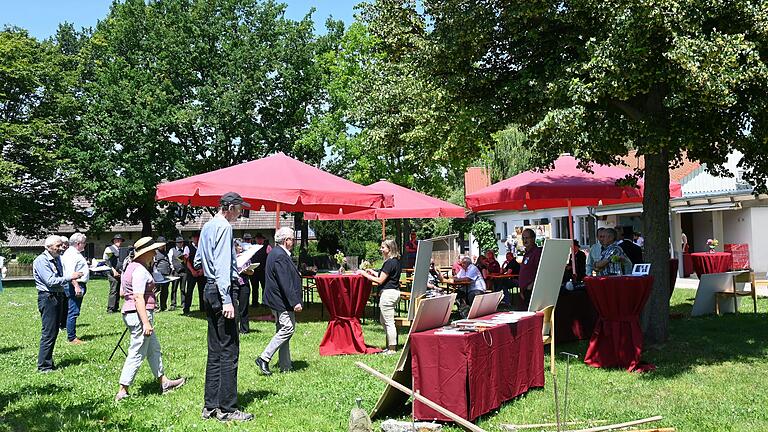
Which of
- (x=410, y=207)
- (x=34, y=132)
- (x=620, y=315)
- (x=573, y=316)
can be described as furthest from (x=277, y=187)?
(x=34, y=132)

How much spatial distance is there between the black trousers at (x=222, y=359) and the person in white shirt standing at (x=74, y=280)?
5243 millimetres

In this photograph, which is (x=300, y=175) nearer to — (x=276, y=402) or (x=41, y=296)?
(x=41, y=296)

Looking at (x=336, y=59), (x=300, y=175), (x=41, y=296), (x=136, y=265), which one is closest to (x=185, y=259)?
(x=300, y=175)

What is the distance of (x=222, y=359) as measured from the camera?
5.91 m

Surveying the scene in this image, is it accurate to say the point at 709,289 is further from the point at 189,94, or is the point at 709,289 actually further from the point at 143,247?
the point at 189,94

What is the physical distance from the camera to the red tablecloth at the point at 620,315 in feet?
25.6

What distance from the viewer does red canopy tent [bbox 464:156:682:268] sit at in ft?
35.3

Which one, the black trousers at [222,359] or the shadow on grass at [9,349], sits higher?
the black trousers at [222,359]

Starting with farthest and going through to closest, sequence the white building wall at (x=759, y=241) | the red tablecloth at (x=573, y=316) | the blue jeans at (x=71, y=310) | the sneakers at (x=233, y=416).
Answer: the white building wall at (x=759, y=241) < the blue jeans at (x=71, y=310) < the red tablecloth at (x=573, y=316) < the sneakers at (x=233, y=416)

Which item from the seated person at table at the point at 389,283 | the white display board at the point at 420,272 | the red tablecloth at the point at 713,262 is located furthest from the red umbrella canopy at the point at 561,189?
the red tablecloth at the point at 713,262

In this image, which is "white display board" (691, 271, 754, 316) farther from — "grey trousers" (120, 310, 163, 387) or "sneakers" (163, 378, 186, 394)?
"grey trousers" (120, 310, 163, 387)

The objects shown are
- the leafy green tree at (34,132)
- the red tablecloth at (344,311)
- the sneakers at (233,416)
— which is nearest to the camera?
the sneakers at (233,416)

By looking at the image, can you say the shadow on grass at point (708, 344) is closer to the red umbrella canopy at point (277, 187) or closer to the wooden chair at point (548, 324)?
the wooden chair at point (548, 324)

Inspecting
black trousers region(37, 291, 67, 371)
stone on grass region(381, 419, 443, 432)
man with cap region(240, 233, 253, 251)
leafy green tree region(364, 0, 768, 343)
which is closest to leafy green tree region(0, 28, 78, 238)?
man with cap region(240, 233, 253, 251)
